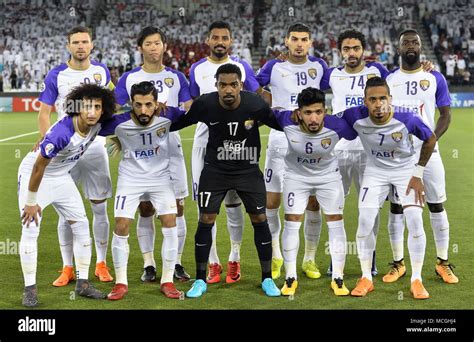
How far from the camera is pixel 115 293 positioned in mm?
6309

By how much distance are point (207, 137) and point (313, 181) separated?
1124 mm

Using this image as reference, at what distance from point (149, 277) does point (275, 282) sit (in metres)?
1.18

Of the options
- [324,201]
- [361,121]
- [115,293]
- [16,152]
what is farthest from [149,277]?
[16,152]

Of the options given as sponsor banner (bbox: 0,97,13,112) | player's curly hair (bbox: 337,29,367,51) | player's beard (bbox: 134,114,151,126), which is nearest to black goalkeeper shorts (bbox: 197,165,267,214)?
player's beard (bbox: 134,114,151,126)

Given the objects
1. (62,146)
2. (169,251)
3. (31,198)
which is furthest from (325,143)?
(31,198)

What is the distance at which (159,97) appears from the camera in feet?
22.9

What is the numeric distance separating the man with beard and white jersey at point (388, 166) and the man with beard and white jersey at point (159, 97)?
5.33ft

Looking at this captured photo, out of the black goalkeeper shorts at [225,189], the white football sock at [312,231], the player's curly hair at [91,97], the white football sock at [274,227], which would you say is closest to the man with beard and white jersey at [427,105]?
the white football sock at [312,231]

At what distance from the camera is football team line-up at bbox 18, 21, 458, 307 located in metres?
6.23

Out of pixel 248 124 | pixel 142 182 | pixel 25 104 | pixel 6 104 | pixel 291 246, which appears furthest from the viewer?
pixel 6 104

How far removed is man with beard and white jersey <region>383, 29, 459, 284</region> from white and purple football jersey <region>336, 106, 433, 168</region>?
0.46 metres

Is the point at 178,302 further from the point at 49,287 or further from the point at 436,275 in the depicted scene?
the point at 436,275

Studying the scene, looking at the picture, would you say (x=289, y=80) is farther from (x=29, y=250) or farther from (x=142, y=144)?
(x=29, y=250)

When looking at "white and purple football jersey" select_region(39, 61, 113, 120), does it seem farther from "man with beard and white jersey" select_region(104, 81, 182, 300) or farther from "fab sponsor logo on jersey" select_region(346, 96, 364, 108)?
"fab sponsor logo on jersey" select_region(346, 96, 364, 108)
